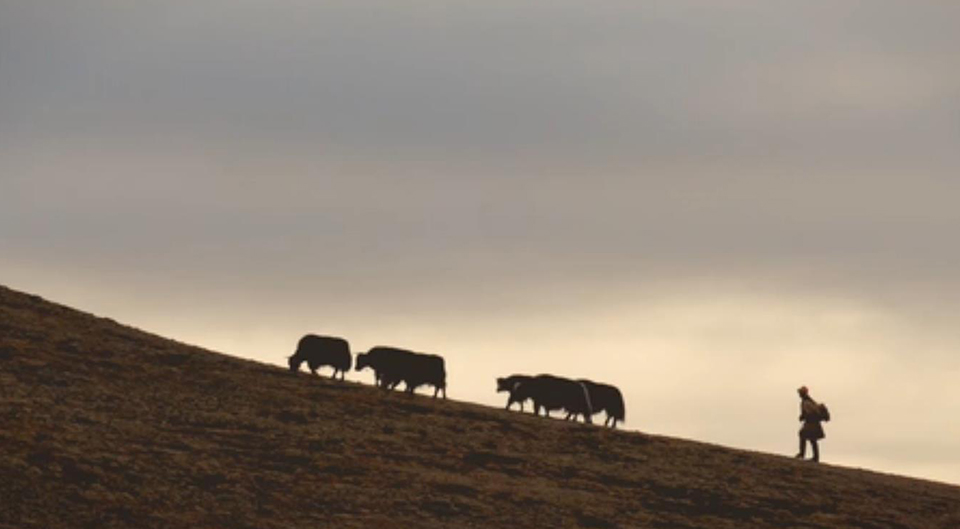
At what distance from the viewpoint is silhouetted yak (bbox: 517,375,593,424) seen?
2088 inches

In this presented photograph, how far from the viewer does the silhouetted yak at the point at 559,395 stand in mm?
53031

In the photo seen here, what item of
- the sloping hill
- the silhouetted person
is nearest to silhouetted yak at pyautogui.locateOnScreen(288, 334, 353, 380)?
the sloping hill

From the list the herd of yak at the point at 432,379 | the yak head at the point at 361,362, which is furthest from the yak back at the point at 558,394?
the yak head at the point at 361,362

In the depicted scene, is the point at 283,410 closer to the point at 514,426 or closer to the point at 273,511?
the point at 514,426

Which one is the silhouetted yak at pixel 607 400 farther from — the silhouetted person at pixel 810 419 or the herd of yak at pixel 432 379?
the silhouetted person at pixel 810 419

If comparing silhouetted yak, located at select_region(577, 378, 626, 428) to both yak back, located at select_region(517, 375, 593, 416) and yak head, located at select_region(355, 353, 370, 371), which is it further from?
yak head, located at select_region(355, 353, 370, 371)

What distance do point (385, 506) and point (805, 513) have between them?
11070 millimetres

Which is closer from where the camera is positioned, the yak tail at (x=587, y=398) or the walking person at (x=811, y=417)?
the walking person at (x=811, y=417)

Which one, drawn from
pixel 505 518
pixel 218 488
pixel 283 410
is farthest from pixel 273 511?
pixel 283 410

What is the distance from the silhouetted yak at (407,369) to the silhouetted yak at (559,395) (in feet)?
10.4

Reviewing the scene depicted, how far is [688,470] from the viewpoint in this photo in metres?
43.1

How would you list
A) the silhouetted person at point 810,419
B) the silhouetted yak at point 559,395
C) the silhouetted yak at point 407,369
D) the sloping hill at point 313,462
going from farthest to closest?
the silhouetted yak at point 559,395, the silhouetted yak at point 407,369, the silhouetted person at point 810,419, the sloping hill at point 313,462

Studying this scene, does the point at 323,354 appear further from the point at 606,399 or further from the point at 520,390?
the point at 606,399

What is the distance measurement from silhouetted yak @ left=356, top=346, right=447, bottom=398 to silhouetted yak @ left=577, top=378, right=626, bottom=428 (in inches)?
207
